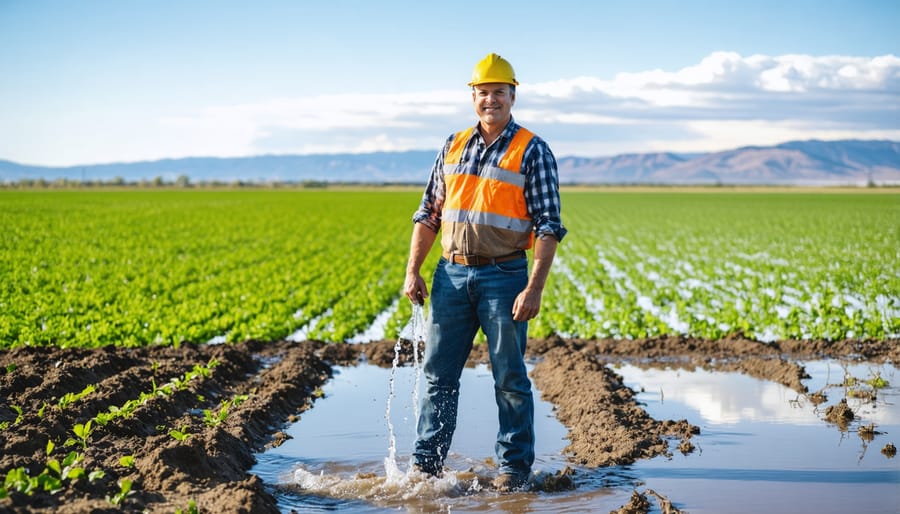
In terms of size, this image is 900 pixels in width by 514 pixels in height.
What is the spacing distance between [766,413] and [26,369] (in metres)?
6.51

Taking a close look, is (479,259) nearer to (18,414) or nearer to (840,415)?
(840,415)

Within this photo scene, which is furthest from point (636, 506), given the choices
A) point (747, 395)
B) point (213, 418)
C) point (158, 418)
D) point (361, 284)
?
point (361, 284)

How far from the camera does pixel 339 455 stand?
22.0ft

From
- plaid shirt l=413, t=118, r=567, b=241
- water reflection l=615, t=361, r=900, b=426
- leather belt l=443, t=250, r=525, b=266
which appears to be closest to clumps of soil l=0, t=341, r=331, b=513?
leather belt l=443, t=250, r=525, b=266

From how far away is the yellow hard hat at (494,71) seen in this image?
18.3ft

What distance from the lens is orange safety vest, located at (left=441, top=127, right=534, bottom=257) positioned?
222 inches

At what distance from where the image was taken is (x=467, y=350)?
603cm

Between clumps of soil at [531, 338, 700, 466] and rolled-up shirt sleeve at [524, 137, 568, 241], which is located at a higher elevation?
rolled-up shirt sleeve at [524, 137, 568, 241]

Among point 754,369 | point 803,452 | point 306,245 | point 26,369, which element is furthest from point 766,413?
point 306,245

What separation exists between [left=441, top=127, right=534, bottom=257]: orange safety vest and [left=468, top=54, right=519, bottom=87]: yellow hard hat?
1.09 ft

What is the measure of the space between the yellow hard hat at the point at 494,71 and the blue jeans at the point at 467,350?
1.07 m

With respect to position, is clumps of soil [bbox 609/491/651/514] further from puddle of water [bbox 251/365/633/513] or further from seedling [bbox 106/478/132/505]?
seedling [bbox 106/478/132/505]

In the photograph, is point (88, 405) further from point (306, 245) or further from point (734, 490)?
point (306, 245)

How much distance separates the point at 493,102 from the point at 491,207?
608 mm
